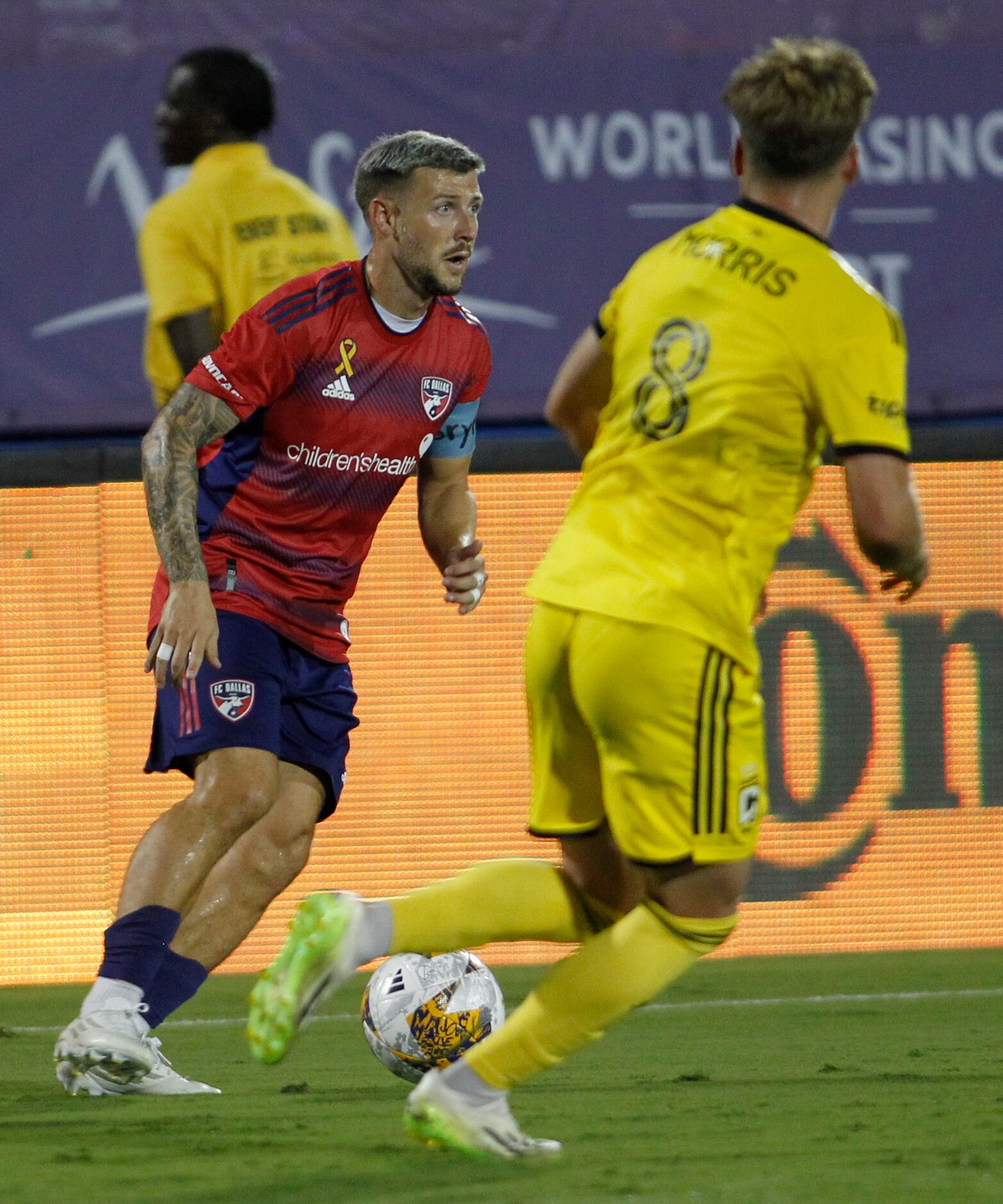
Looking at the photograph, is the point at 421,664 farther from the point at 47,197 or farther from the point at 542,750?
the point at 542,750

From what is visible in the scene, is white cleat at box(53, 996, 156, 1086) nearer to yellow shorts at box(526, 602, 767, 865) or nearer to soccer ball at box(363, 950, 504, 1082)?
→ soccer ball at box(363, 950, 504, 1082)

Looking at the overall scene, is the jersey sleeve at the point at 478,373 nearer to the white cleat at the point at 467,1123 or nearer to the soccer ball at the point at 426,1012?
the soccer ball at the point at 426,1012

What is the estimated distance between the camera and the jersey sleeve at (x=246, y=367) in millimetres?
4105

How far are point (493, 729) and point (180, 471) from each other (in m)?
2.90

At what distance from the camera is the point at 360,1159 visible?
127 inches

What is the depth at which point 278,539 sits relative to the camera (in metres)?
4.31

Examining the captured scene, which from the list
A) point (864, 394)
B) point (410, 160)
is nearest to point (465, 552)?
point (410, 160)

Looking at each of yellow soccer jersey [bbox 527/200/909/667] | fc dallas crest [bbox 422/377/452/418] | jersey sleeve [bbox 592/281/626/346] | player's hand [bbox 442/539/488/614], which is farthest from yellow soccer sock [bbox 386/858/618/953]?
fc dallas crest [bbox 422/377/452/418]

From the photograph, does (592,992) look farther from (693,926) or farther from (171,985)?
(171,985)

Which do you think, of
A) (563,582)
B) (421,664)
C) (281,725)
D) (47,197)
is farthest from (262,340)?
(47,197)

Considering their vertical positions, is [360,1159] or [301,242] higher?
[301,242]

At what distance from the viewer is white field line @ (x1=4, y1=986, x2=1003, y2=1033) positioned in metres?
5.78

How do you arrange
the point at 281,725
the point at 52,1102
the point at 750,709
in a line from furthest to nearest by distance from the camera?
1. the point at 281,725
2. the point at 52,1102
3. the point at 750,709

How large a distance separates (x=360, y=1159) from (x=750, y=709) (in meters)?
0.96
